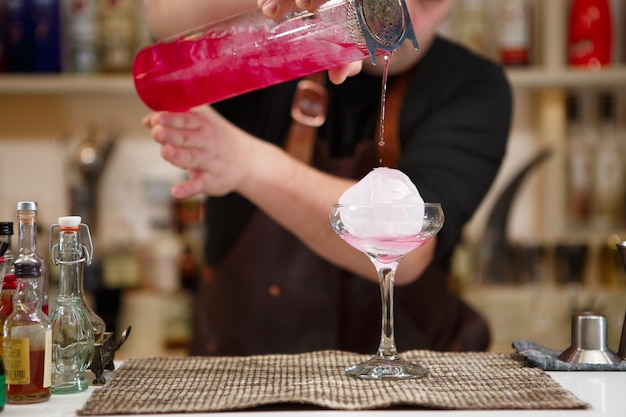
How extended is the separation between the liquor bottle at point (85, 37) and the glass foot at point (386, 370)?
188 centimetres

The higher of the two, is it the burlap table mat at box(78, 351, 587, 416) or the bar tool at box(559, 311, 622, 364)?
the bar tool at box(559, 311, 622, 364)

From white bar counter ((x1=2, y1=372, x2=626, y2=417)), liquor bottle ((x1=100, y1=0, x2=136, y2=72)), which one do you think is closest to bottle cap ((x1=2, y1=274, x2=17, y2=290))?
white bar counter ((x1=2, y1=372, x2=626, y2=417))

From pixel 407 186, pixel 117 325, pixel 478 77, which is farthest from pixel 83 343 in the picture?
pixel 117 325

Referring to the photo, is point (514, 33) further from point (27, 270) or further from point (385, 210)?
point (27, 270)

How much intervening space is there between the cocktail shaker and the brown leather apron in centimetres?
54

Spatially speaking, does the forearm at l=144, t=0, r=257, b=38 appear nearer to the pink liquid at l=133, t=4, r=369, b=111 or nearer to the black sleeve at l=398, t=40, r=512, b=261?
the pink liquid at l=133, t=4, r=369, b=111

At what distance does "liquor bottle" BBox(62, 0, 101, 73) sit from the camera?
2.72 meters

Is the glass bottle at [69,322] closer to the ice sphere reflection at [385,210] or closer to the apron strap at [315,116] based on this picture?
the ice sphere reflection at [385,210]

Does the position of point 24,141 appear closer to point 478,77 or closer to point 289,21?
point 478,77

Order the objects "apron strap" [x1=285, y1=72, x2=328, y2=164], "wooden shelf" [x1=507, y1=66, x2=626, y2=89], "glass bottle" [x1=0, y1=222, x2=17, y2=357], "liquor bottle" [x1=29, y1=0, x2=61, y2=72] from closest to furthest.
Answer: "glass bottle" [x1=0, y1=222, x2=17, y2=357] < "apron strap" [x1=285, y1=72, x2=328, y2=164] < "wooden shelf" [x1=507, y1=66, x2=626, y2=89] < "liquor bottle" [x1=29, y1=0, x2=61, y2=72]

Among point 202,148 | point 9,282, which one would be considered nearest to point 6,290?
point 9,282

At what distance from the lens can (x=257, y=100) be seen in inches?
72.8

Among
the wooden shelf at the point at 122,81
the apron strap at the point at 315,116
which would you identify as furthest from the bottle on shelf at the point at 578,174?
the apron strap at the point at 315,116

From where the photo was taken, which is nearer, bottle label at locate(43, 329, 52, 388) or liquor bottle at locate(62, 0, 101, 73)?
bottle label at locate(43, 329, 52, 388)
